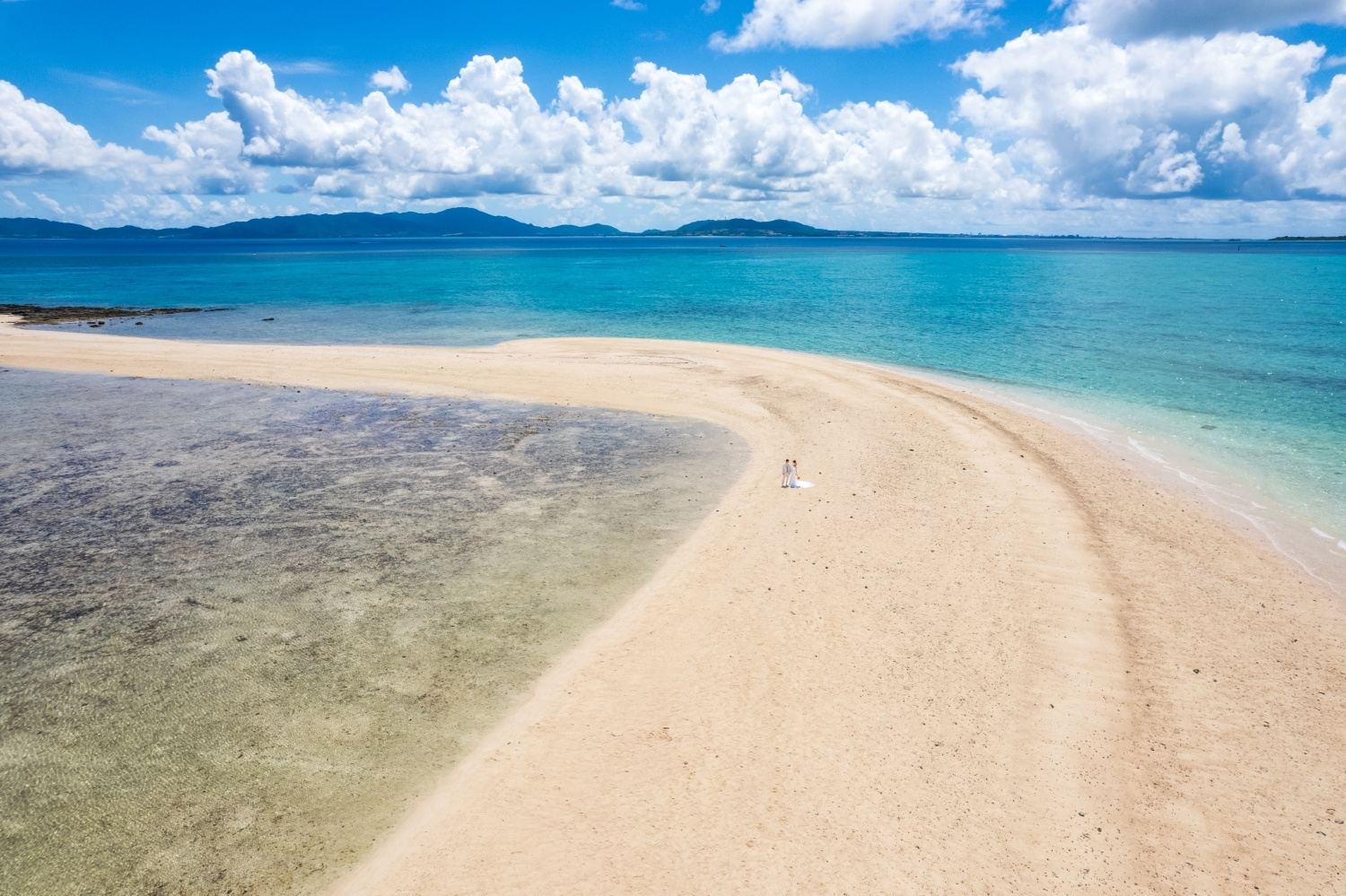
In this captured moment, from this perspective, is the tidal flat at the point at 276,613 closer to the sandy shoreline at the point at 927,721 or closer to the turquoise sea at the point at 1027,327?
the sandy shoreline at the point at 927,721

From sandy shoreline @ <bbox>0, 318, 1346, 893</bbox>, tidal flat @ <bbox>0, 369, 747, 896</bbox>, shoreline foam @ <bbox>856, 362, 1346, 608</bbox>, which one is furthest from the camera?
shoreline foam @ <bbox>856, 362, 1346, 608</bbox>

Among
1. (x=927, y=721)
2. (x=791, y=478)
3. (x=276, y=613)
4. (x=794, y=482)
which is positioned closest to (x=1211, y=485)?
(x=794, y=482)

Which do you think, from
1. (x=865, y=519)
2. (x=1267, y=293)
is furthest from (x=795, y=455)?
(x=1267, y=293)

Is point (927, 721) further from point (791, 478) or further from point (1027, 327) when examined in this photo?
point (1027, 327)

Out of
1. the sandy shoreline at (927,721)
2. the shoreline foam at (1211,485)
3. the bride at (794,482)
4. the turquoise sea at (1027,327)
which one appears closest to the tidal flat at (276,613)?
the sandy shoreline at (927,721)

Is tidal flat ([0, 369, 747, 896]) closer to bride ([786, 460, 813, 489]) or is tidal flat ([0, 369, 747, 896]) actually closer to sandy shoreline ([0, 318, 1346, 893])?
sandy shoreline ([0, 318, 1346, 893])

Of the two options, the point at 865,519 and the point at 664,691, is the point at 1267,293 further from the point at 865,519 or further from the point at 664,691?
the point at 664,691

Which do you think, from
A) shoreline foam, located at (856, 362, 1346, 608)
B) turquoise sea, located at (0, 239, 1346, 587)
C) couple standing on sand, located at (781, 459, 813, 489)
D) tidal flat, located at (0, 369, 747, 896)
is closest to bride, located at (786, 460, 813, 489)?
couple standing on sand, located at (781, 459, 813, 489)
